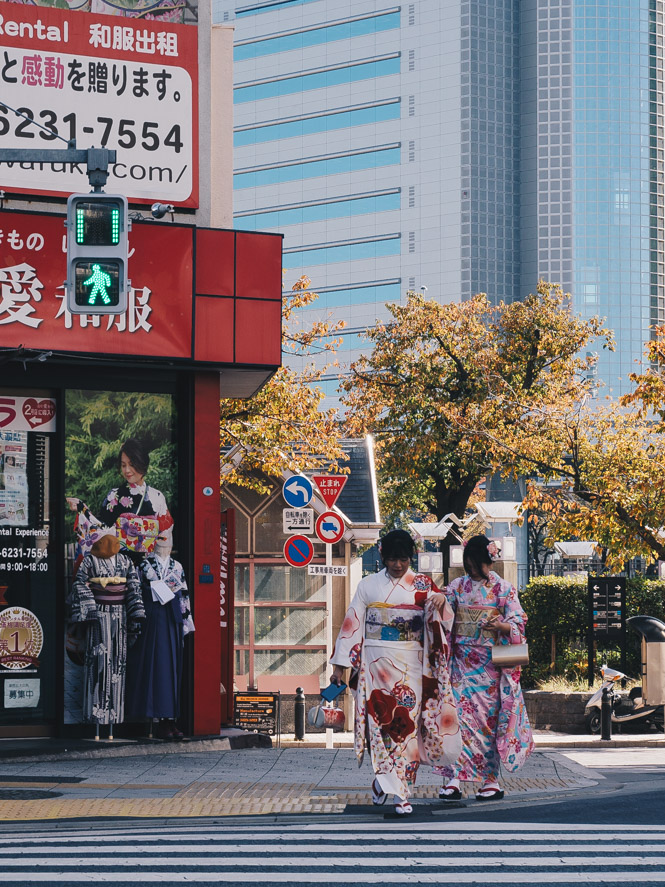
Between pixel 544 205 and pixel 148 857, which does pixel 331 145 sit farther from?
pixel 148 857

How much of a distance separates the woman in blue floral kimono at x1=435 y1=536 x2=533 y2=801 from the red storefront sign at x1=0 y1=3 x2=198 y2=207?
5280 mm

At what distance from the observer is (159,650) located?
1249 cm

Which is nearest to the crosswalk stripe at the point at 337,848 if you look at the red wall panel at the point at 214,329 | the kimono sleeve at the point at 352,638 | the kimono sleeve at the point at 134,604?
the kimono sleeve at the point at 352,638

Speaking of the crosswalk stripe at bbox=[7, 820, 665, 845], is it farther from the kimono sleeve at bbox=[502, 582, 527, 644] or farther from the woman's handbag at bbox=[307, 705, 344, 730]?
the kimono sleeve at bbox=[502, 582, 527, 644]

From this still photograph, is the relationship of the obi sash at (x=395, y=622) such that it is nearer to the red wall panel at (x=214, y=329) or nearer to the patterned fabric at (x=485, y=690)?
the patterned fabric at (x=485, y=690)

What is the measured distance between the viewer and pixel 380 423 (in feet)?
127

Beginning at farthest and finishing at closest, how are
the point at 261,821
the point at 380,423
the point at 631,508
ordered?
the point at 380,423, the point at 631,508, the point at 261,821

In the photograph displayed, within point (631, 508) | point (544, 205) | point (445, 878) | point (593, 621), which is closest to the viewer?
point (445, 878)

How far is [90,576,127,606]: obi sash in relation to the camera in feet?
40.5

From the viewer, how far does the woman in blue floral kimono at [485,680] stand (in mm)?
9695

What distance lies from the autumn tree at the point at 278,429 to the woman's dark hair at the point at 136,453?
29.2 feet

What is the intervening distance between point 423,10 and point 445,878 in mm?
102493

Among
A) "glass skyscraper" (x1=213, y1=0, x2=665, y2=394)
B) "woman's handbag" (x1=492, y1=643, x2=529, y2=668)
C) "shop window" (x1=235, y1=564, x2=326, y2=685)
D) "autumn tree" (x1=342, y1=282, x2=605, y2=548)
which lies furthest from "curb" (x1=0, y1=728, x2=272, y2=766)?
"glass skyscraper" (x1=213, y1=0, x2=665, y2=394)

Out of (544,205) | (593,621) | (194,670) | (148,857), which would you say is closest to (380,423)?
(593,621)
